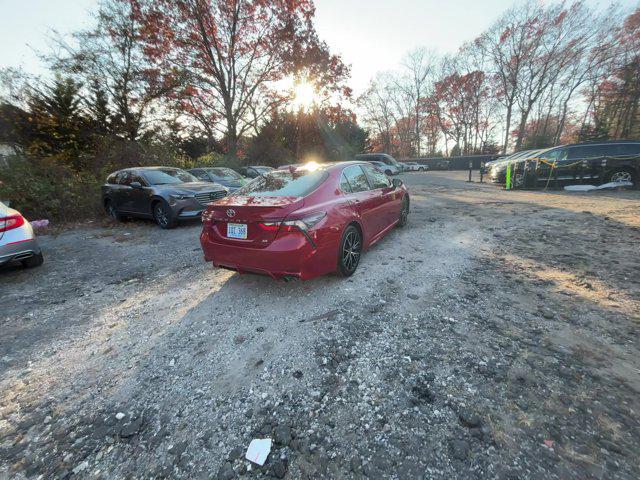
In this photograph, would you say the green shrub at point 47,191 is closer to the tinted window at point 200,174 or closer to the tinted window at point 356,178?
the tinted window at point 200,174

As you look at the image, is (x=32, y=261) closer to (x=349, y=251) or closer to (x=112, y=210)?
(x=112, y=210)

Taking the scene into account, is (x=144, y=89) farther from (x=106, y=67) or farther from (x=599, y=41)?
(x=599, y=41)

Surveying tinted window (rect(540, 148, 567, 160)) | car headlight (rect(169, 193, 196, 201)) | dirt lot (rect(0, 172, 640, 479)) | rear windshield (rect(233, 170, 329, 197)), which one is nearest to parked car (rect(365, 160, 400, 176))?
tinted window (rect(540, 148, 567, 160))

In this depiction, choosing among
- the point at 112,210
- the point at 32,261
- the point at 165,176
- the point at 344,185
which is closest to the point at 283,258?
the point at 344,185

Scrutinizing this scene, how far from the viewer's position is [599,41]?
897 inches

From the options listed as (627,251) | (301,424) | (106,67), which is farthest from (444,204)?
(106,67)

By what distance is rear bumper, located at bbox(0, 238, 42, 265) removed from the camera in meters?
3.75

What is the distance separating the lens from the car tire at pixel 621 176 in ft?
30.0

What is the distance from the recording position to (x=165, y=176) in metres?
7.43

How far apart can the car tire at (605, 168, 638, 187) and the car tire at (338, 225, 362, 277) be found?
36.8ft

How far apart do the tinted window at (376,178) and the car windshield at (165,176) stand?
555cm

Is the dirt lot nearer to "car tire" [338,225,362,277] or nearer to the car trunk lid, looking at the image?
"car tire" [338,225,362,277]

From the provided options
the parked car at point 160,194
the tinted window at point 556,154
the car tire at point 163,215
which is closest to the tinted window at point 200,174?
the parked car at point 160,194

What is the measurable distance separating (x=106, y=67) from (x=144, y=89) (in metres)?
1.84
